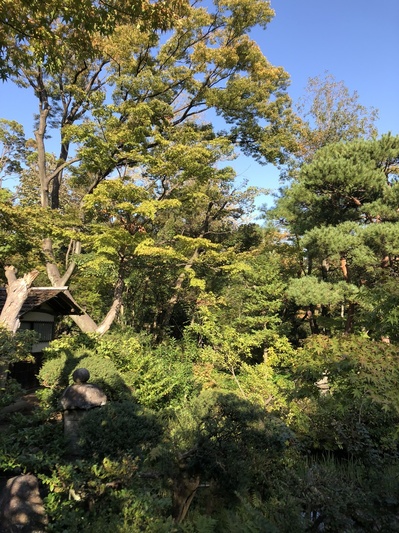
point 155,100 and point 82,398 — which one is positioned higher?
point 155,100

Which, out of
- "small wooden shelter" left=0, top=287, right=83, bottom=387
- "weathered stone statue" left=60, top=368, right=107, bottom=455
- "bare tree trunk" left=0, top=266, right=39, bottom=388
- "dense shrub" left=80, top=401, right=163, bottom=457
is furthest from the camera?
"small wooden shelter" left=0, top=287, right=83, bottom=387

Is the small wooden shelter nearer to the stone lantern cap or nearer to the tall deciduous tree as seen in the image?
the tall deciduous tree

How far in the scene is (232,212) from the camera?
1650 cm

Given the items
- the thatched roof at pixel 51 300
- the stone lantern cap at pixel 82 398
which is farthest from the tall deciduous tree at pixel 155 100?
the stone lantern cap at pixel 82 398

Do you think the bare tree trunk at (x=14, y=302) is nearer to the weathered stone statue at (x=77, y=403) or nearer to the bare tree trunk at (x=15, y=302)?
the bare tree trunk at (x=15, y=302)

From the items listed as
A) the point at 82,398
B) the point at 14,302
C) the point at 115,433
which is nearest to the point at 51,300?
the point at 14,302

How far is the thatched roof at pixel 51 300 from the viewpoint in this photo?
947 cm

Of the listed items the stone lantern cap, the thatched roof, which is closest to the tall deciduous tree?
the thatched roof

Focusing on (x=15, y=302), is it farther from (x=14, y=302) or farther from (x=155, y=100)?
(x=155, y=100)

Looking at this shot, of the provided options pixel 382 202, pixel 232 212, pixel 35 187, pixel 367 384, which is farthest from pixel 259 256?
pixel 35 187

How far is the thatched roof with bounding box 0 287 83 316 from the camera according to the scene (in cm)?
947

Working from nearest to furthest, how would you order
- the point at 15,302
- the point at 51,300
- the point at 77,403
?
the point at 77,403 → the point at 15,302 → the point at 51,300

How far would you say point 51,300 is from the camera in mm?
11211

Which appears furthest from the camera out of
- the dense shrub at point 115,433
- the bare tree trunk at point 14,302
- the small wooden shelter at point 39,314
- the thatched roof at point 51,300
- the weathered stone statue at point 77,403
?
the small wooden shelter at point 39,314
